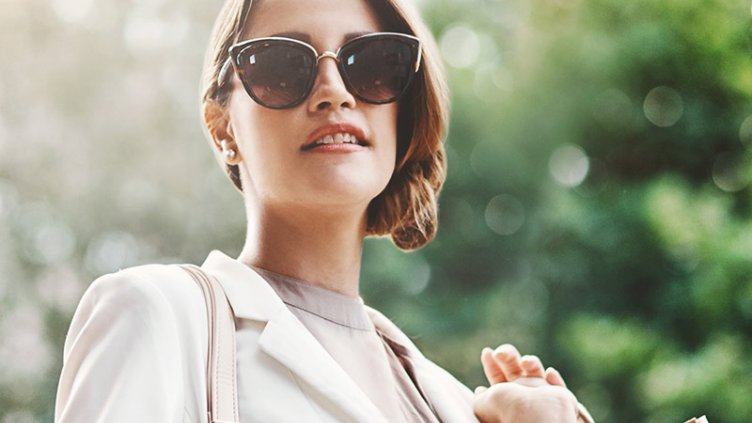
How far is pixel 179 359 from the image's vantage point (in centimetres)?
83

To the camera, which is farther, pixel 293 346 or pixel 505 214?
pixel 505 214

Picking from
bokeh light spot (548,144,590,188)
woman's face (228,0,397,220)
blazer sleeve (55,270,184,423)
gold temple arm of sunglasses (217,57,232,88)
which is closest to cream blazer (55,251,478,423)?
blazer sleeve (55,270,184,423)

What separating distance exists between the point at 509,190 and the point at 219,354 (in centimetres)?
459

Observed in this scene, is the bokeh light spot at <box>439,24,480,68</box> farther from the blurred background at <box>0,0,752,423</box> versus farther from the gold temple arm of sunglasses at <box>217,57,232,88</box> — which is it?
the gold temple arm of sunglasses at <box>217,57,232,88</box>

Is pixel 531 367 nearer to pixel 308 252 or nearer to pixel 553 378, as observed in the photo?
pixel 553 378

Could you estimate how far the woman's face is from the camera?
101cm

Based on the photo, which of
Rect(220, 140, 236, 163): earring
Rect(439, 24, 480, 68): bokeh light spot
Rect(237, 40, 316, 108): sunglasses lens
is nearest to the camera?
Rect(237, 40, 316, 108): sunglasses lens

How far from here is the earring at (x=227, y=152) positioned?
1.11 metres

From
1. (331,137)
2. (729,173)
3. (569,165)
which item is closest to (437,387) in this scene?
(331,137)

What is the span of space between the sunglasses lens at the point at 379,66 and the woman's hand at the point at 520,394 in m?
Answer: 0.34

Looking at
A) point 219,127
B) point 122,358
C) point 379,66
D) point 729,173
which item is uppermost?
point 729,173

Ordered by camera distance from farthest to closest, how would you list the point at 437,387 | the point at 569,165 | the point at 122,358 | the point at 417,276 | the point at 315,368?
the point at 569,165, the point at 417,276, the point at 437,387, the point at 315,368, the point at 122,358

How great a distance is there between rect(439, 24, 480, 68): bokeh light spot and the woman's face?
16.0ft

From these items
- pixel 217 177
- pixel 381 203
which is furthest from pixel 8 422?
pixel 381 203
